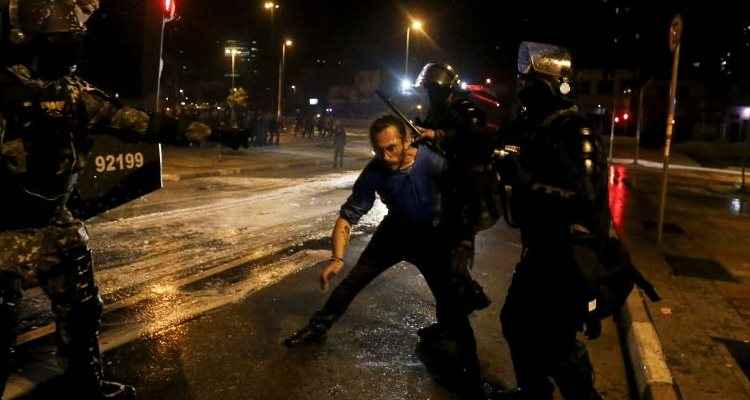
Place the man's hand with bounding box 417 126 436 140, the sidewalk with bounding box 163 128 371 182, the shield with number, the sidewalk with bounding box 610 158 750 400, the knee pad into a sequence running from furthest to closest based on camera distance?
the sidewalk with bounding box 163 128 371 182 → the shield with number → the sidewalk with bounding box 610 158 750 400 → the man's hand with bounding box 417 126 436 140 → the knee pad

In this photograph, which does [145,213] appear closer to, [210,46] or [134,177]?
[134,177]

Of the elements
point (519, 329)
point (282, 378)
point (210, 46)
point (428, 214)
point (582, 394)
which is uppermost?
point (210, 46)

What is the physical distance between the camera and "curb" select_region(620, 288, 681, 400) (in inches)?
151

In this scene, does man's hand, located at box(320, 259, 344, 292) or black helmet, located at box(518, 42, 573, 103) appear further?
man's hand, located at box(320, 259, 344, 292)

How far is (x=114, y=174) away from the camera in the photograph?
5.15 m

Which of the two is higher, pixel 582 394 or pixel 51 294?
pixel 51 294

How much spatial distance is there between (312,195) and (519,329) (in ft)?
33.4

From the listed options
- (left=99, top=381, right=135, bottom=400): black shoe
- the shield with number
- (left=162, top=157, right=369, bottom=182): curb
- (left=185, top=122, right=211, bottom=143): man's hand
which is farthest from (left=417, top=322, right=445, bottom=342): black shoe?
(left=162, top=157, right=369, bottom=182): curb

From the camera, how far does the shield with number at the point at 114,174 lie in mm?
4855

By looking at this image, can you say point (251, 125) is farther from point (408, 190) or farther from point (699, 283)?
point (408, 190)

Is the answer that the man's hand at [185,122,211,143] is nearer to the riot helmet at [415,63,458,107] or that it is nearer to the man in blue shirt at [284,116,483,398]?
the man in blue shirt at [284,116,483,398]

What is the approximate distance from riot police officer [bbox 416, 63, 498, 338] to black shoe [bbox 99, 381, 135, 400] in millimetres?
2019

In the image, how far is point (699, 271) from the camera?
743cm

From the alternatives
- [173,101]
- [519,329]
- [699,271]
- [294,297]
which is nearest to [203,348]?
[294,297]
